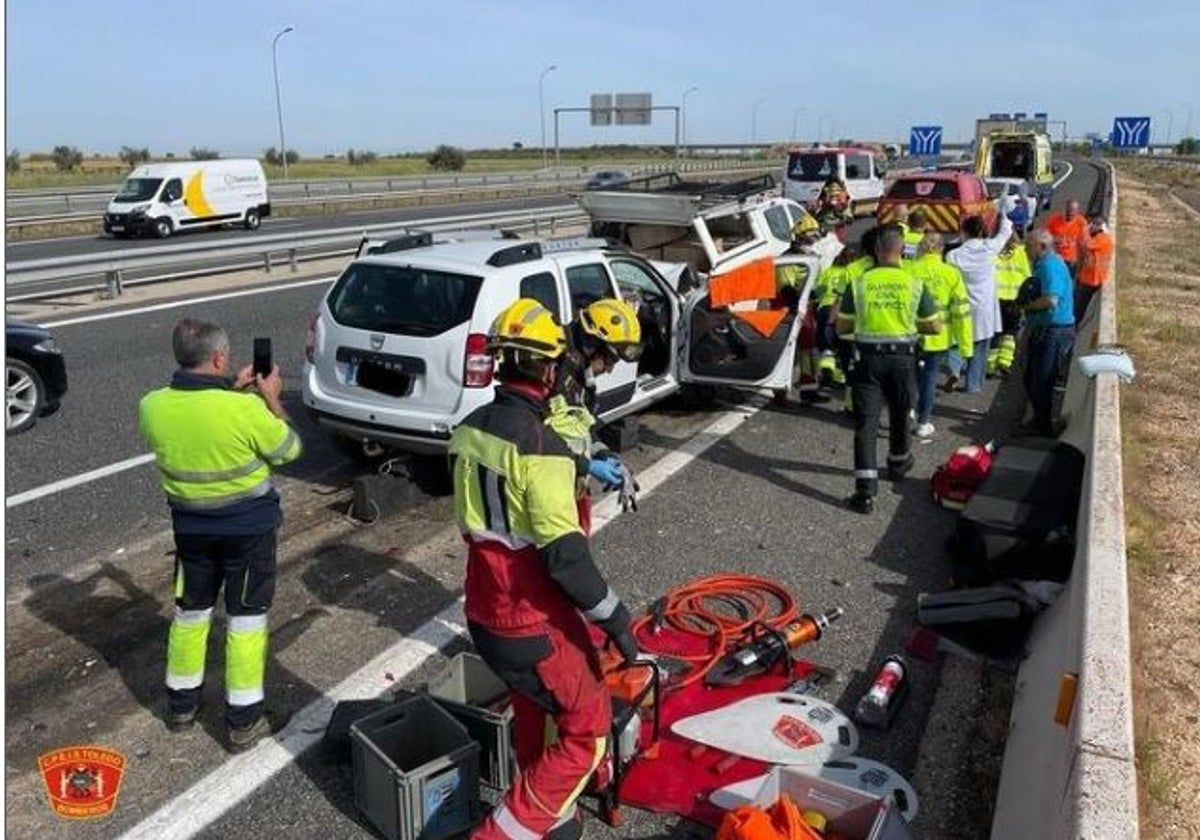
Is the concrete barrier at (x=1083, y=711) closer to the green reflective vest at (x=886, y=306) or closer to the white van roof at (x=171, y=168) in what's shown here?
the green reflective vest at (x=886, y=306)

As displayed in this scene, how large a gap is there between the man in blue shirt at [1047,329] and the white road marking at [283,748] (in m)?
5.43

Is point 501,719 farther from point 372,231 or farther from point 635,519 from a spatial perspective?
point 372,231

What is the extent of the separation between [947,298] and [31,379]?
7.76 m

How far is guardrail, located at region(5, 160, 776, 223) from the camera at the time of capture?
109 ft

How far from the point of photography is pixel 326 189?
43969 millimetres

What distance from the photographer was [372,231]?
775 inches

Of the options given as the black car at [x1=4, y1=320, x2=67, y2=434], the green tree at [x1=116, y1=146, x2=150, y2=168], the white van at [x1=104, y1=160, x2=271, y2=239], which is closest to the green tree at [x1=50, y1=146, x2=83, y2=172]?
the green tree at [x1=116, y1=146, x2=150, y2=168]

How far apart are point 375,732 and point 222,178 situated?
93.0 feet

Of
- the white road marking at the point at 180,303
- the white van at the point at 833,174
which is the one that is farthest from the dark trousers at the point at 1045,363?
the white van at the point at 833,174

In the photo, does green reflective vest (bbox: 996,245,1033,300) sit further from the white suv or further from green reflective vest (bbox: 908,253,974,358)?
the white suv

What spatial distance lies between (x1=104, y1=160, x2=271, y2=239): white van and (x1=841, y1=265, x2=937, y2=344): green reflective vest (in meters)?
24.1

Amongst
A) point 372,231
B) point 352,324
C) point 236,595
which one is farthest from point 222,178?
point 236,595

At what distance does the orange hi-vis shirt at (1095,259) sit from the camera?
1155 cm

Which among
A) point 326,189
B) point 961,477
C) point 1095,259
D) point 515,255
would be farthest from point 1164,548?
point 326,189
